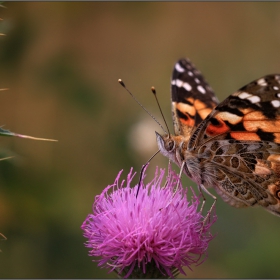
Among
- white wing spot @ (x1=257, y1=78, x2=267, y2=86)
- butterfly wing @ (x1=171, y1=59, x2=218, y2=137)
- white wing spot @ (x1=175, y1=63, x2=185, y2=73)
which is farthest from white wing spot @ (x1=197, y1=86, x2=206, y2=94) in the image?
white wing spot @ (x1=257, y1=78, x2=267, y2=86)

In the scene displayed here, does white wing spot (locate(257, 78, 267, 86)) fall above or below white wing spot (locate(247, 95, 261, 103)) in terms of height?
above

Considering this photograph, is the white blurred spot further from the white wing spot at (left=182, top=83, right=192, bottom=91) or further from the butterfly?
the butterfly

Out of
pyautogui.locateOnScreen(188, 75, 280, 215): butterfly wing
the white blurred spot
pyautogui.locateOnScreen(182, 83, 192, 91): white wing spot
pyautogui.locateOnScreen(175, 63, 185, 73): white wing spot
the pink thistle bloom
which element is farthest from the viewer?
the white blurred spot

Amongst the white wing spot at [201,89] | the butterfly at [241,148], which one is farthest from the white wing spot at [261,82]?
the white wing spot at [201,89]

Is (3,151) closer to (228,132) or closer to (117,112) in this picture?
(228,132)

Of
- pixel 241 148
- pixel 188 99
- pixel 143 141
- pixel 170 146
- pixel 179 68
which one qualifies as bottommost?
pixel 143 141

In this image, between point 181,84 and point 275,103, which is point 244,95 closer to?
point 275,103

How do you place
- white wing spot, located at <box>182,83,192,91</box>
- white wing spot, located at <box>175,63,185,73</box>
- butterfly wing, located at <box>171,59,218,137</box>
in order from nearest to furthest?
butterfly wing, located at <box>171,59,218,137</box> → white wing spot, located at <box>182,83,192,91</box> → white wing spot, located at <box>175,63,185,73</box>

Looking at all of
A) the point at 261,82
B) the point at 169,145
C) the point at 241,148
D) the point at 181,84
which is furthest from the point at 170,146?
the point at 181,84

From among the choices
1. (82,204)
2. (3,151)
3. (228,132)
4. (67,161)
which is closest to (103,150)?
(67,161)
